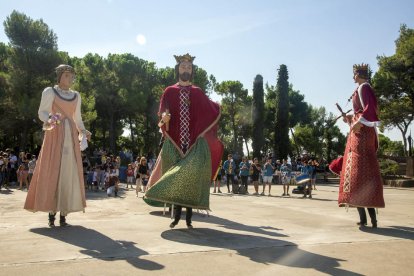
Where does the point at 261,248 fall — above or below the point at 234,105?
below

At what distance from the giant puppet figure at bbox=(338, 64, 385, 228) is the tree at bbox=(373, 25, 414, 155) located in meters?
29.3

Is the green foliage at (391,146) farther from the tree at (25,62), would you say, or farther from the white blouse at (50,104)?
the white blouse at (50,104)

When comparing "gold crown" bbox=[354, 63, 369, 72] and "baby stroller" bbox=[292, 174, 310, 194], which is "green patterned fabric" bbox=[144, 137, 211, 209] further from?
"baby stroller" bbox=[292, 174, 310, 194]

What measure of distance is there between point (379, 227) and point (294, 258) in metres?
3.17

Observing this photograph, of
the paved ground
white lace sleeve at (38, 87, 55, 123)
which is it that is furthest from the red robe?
white lace sleeve at (38, 87, 55, 123)

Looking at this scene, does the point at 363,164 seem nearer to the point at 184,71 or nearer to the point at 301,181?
the point at 184,71

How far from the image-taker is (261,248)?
4492mm

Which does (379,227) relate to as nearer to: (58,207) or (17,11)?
(58,207)

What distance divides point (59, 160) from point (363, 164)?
4866mm

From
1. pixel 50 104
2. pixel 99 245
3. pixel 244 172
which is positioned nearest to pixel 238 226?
pixel 99 245

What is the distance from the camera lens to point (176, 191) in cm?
589

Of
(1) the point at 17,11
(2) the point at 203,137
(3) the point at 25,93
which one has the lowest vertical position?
(2) the point at 203,137

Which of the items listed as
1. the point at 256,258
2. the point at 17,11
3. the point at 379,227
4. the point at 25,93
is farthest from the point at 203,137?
the point at 17,11

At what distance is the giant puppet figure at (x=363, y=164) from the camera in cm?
667
